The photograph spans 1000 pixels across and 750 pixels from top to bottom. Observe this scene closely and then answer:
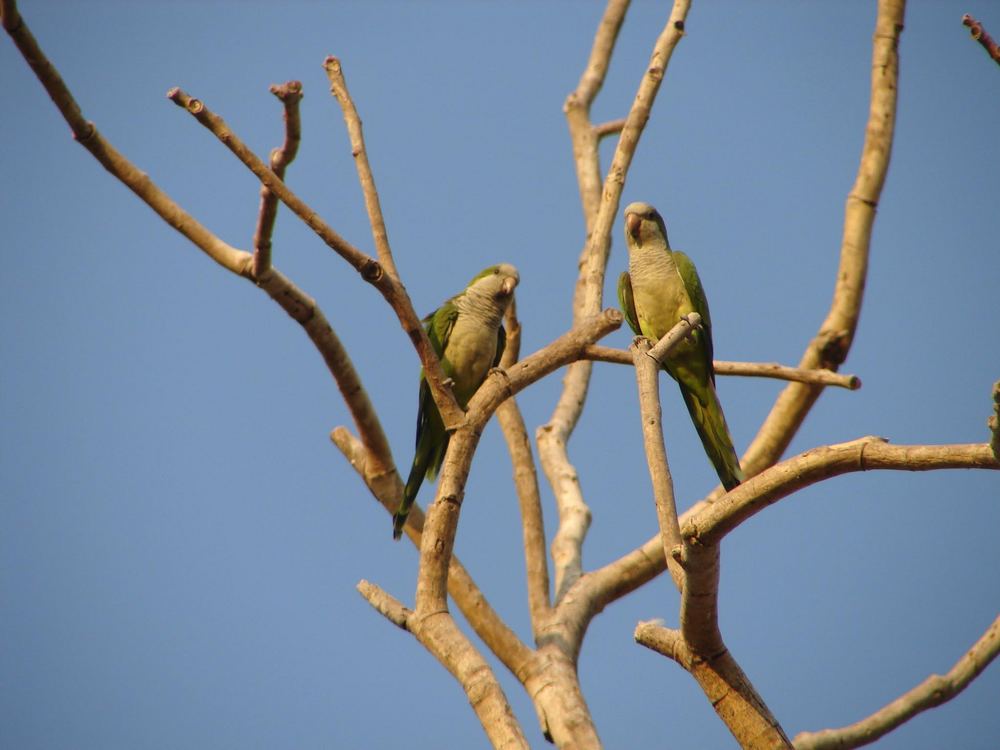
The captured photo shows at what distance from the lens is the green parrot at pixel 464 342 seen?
6016 millimetres

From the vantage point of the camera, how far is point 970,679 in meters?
5.50

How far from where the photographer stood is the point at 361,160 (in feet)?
14.7

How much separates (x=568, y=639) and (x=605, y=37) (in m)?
5.17

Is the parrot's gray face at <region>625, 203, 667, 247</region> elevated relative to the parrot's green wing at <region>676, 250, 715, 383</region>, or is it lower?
elevated

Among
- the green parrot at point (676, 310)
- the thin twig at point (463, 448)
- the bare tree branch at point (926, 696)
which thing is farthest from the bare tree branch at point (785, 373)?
the bare tree branch at point (926, 696)

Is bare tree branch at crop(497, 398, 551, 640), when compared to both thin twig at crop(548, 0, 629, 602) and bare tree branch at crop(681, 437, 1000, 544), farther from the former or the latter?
bare tree branch at crop(681, 437, 1000, 544)

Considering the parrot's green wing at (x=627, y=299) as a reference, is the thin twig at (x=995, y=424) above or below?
below

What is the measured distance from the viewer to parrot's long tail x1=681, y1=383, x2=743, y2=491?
5.62 metres

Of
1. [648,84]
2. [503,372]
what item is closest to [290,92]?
[503,372]

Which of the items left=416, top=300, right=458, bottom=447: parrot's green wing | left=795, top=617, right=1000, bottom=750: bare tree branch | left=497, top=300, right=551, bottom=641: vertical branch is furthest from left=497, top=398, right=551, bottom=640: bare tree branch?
left=795, top=617, right=1000, bottom=750: bare tree branch

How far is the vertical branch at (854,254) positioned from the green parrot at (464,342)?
6.14 feet

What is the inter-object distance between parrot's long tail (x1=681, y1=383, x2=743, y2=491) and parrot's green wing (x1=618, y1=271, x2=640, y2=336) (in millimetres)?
646

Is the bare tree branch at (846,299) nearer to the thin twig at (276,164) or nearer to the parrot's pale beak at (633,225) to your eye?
the parrot's pale beak at (633,225)

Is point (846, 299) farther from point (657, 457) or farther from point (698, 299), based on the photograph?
point (657, 457)
